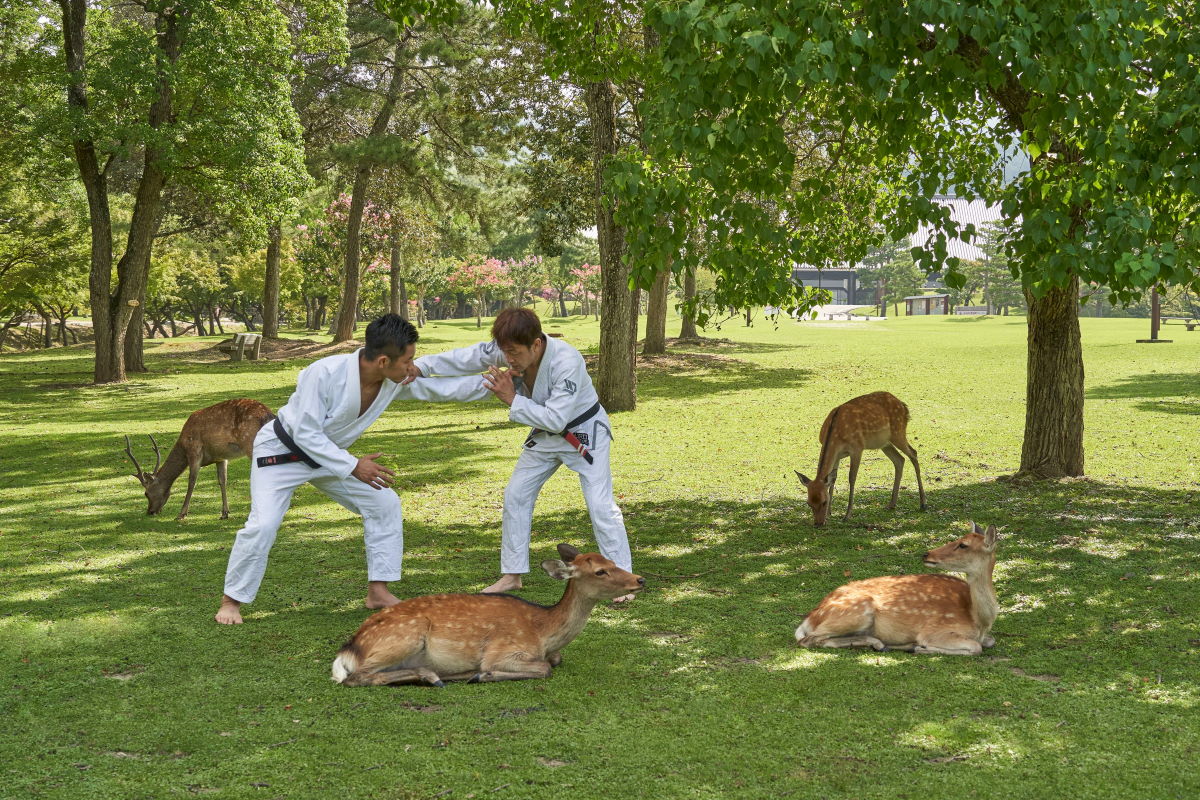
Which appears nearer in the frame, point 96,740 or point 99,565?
point 96,740

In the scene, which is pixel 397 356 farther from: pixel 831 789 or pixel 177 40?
pixel 177 40

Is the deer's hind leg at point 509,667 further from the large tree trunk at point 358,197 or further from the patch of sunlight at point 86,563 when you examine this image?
the large tree trunk at point 358,197

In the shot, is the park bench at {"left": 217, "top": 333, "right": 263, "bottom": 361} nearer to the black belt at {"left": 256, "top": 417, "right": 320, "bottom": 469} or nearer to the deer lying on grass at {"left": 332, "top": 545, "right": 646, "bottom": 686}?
the black belt at {"left": 256, "top": 417, "right": 320, "bottom": 469}

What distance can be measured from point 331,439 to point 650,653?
2.20m

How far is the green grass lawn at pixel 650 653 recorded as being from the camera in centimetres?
416

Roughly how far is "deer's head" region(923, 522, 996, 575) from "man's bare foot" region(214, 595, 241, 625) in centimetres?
382

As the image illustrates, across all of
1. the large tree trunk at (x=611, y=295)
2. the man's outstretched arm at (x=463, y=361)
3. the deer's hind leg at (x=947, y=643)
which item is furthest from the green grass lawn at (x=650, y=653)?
the large tree trunk at (x=611, y=295)

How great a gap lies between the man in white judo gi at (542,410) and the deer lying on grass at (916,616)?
4.55 feet

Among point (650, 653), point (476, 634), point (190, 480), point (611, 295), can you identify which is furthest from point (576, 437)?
point (611, 295)

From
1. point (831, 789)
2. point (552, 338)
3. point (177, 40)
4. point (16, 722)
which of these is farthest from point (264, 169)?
point (831, 789)

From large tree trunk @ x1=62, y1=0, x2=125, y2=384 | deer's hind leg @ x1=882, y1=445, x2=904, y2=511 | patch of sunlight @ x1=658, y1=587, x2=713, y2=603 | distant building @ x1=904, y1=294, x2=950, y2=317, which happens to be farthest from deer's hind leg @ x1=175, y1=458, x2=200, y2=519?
distant building @ x1=904, y1=294, x2=950, y2=317

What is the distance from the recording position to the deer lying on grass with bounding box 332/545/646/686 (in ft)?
16.6

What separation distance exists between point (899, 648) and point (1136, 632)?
57.7 inches

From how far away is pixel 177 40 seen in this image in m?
20.9
